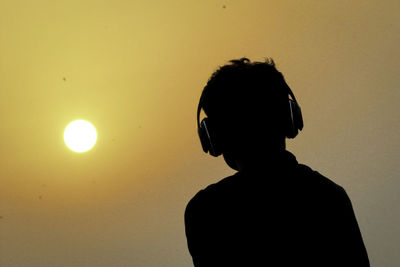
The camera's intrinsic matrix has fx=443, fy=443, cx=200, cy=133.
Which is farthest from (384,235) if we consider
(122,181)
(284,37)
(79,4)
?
(79,4)

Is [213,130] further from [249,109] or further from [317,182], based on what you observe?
[317,182]

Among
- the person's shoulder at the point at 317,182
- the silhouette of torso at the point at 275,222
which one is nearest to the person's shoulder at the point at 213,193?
the silhouette of torso at the point at 275,222

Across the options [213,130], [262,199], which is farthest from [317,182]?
[213,130]

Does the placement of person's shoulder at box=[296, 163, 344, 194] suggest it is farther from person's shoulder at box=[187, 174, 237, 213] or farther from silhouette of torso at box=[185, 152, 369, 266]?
person's shoulder at box=[187, 174, 237, 213]

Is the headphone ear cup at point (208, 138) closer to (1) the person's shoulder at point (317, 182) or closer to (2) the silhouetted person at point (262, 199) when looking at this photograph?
(2) the silhouetted person at point (262, 199)

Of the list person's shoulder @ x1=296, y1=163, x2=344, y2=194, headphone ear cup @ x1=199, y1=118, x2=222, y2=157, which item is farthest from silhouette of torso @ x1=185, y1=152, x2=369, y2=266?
headphone ear cup @ x1=199, y1=118, x2=222, y2=157

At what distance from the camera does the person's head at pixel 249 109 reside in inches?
27.1

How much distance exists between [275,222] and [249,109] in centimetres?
18

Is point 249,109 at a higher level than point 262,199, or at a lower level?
higher

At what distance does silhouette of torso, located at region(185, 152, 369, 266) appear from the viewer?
2.05 ft

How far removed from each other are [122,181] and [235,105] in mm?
863

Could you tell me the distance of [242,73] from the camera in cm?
71

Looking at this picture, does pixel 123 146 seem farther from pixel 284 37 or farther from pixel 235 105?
pixel 235 105

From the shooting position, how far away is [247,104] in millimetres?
690
